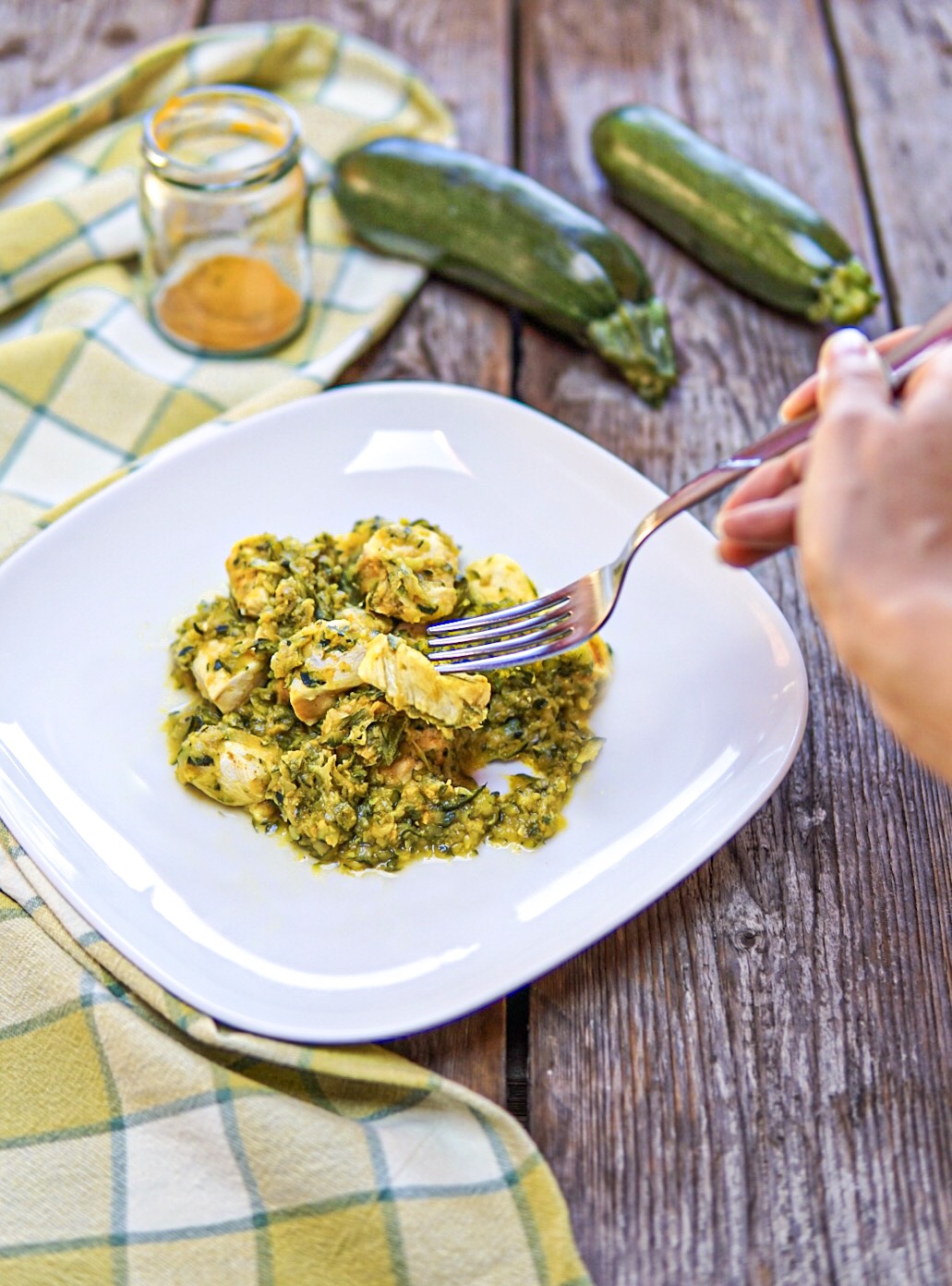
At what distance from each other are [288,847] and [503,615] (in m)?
0.52

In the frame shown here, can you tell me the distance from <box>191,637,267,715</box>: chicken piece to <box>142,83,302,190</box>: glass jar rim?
1161 millimetres

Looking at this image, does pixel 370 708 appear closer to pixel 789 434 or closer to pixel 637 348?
pixel 789 434

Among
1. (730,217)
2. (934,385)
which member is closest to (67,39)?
(730,217)

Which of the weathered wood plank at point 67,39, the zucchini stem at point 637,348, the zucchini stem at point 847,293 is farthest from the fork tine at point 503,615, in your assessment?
the weathered wood plank at point 67,39

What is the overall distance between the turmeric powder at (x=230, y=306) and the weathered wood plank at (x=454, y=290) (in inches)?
8.5

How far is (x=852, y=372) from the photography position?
1554 millimetres

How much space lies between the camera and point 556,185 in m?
3.37

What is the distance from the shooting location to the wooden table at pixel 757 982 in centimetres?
171

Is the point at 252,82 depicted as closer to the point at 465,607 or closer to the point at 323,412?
the point at 323,412

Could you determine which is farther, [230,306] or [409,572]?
[230,306]

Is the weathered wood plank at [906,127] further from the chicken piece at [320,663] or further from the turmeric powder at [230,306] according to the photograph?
the chicken piece at [320,663]

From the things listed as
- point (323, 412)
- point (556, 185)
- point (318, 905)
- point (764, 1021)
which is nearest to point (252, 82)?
point (556, 185)

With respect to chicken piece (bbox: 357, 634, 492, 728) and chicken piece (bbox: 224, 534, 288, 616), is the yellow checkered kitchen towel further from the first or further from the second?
chicken piece (bbox: 357, 634, 492, 728)

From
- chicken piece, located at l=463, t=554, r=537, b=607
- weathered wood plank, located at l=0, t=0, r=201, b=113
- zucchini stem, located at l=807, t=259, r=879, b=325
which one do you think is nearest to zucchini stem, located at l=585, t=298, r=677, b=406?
zucchini stem, located at l=807, t=259, r=879, b=325
